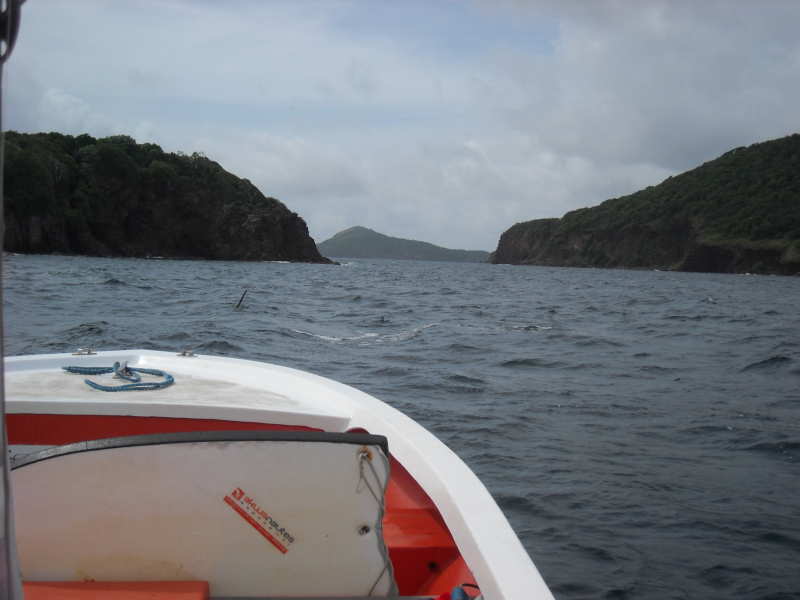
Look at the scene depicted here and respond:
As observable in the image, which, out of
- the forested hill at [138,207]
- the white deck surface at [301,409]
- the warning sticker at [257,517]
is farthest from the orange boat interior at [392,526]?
the forested hill at [138,207]

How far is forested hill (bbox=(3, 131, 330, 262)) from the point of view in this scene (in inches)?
2270

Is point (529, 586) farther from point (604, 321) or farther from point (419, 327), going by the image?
point (604, 321)

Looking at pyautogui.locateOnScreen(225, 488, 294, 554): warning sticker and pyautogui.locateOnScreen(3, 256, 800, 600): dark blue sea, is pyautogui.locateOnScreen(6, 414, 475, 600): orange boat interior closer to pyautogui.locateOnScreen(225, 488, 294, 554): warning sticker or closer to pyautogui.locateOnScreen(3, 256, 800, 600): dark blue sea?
pyautogui.locateOnScreen(225, 488, 294, 554): warning sticker

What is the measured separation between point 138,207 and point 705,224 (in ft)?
235

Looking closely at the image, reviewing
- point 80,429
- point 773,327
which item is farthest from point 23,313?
point 773,327

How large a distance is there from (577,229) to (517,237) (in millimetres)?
20055

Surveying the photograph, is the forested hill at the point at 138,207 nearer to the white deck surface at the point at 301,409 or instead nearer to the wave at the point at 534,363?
the wave at the point at 534,363

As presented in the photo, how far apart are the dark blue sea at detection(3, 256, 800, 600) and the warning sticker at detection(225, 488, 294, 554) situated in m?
2.26

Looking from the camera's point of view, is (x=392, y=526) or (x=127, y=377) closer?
(x=392, y=526)

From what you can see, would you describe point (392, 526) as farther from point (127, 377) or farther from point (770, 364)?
point (770, 364)

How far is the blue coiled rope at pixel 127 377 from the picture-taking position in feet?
10.6

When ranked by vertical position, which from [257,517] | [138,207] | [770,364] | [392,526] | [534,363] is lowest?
[534,363]

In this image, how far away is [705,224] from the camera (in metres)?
92.5

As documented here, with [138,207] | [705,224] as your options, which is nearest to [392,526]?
[138,207]
